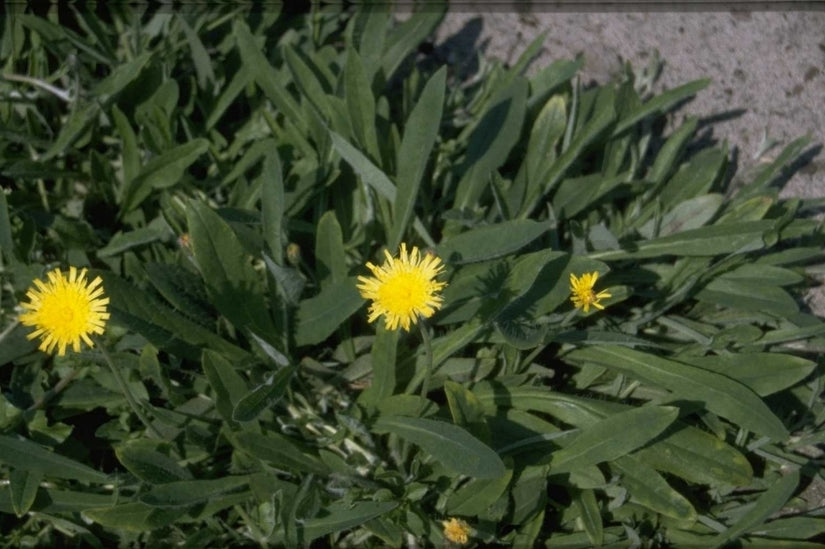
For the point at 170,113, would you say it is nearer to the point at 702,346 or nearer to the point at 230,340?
the point at 230,340

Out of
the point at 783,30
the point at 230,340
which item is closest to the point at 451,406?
the point at 230,340

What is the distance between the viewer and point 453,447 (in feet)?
7.40

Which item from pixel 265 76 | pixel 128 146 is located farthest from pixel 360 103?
pixel 128 146

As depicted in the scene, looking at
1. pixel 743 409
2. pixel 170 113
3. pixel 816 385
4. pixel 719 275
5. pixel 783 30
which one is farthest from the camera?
pixel 783 30

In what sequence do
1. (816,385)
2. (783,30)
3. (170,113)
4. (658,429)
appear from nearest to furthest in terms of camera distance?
(658,429)
(816,385)
(170,113)
(783,30)

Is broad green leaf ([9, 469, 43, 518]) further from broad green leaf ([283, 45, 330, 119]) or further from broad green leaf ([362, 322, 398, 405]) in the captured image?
broad green leaf ([283, 45, 330, 119])

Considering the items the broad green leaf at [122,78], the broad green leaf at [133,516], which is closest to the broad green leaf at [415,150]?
the broad green leaf at [122,78]

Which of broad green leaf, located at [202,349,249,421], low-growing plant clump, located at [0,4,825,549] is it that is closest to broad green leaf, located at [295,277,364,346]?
low-growing plant clump, located at [0,4,825,549]

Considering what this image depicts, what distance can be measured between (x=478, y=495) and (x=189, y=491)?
75cm

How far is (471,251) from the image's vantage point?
8.46 feet

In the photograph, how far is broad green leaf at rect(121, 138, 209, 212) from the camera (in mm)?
2854

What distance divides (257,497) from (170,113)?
1.33 m

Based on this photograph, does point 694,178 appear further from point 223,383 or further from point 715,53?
point 223,383

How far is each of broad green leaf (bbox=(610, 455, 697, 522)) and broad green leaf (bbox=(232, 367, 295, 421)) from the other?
3.04 ft
